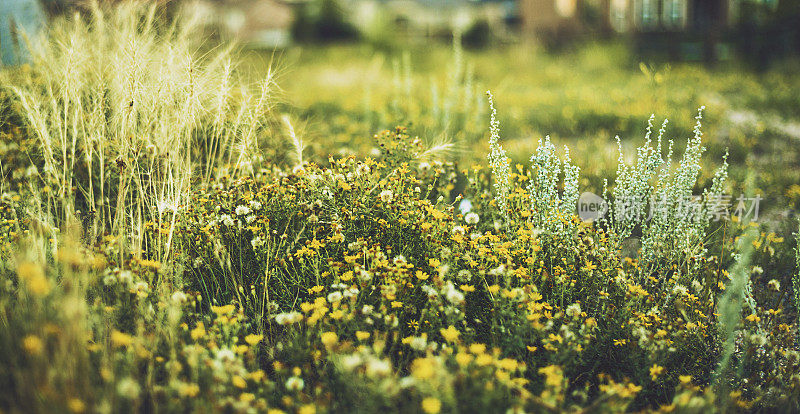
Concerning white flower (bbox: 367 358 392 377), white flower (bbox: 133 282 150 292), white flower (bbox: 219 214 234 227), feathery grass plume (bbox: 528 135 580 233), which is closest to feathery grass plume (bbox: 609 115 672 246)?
feathery grass plume (bbox: 528 135 580 233)

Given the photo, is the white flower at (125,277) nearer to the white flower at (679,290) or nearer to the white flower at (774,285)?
the white flower at (679,290)

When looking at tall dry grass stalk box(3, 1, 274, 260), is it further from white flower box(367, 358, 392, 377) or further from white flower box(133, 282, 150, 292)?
white flower box(367, 358, 392, 377)

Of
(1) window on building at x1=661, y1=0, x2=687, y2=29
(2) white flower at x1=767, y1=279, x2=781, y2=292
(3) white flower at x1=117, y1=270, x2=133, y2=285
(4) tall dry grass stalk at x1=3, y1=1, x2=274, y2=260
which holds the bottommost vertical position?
(2) white flower at x1=767, y1=279, x2=781, y2=292

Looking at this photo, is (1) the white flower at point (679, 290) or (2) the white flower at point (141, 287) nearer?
(2) the white flower at point (141, 287)

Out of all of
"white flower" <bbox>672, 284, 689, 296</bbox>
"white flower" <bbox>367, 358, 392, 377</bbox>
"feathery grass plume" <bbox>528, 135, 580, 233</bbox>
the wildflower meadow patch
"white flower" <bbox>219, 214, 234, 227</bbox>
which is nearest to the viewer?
"white flower" <bbox>367, 358, 392, 377</bbox>

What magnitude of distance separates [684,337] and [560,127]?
4.13m

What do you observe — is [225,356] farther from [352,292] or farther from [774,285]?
[774,285]

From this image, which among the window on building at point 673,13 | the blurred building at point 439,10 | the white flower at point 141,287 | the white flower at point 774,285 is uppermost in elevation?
the blurred building at point 439,10

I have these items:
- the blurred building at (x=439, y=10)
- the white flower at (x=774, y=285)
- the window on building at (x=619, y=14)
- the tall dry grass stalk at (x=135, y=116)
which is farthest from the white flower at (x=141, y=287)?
the blurred building at (x=439, y=10)

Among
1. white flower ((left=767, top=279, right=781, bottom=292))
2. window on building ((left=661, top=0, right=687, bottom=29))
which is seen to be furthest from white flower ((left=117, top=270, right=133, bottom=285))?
window on building ((left=661, top=0, right=687, bottom=29))

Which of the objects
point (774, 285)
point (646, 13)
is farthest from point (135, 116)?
point (646, 13)

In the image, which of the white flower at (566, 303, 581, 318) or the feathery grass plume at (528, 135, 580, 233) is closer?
the white flower at (566, 303, 581, 318)

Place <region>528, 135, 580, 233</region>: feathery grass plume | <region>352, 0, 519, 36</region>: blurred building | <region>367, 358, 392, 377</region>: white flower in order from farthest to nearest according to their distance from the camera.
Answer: <region>352, 0, 519, 36</region>: blurred building
<region>528, 135, 580, 233</region>: feathery grass plume
<region>367, 358, 392, 377</region>: white flower

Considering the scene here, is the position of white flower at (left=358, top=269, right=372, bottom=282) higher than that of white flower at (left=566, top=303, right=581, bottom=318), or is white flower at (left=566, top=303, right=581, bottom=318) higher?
white flower at (left=358, top=269, right=372, bottom=282)
